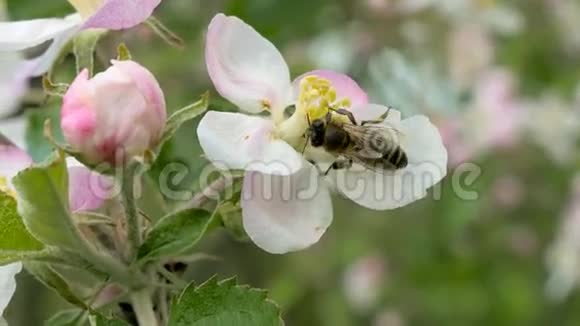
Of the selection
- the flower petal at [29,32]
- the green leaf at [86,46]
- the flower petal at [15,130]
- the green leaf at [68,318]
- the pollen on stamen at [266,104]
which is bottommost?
the flower petal at [15,130]

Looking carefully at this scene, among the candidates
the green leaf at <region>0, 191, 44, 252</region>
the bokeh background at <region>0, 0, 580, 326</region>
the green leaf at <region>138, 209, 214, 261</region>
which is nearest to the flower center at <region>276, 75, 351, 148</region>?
the green leaf at <region>138, 209, 214, 261</region>

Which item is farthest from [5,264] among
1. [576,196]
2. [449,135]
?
[576,196]

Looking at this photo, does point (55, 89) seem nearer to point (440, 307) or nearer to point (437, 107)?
point (437, 107)

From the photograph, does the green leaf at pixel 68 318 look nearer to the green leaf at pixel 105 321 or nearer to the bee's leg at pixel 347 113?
the green leaf at pixel 105 321

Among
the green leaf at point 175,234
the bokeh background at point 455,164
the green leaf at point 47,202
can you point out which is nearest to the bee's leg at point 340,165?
the green leaf at point 175,234

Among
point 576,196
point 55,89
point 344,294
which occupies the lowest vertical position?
point 344,294

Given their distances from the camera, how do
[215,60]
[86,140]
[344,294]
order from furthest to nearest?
[344,294]
[215,60]
[86,140]

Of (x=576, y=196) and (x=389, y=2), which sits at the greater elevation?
(x=389, y=2)
